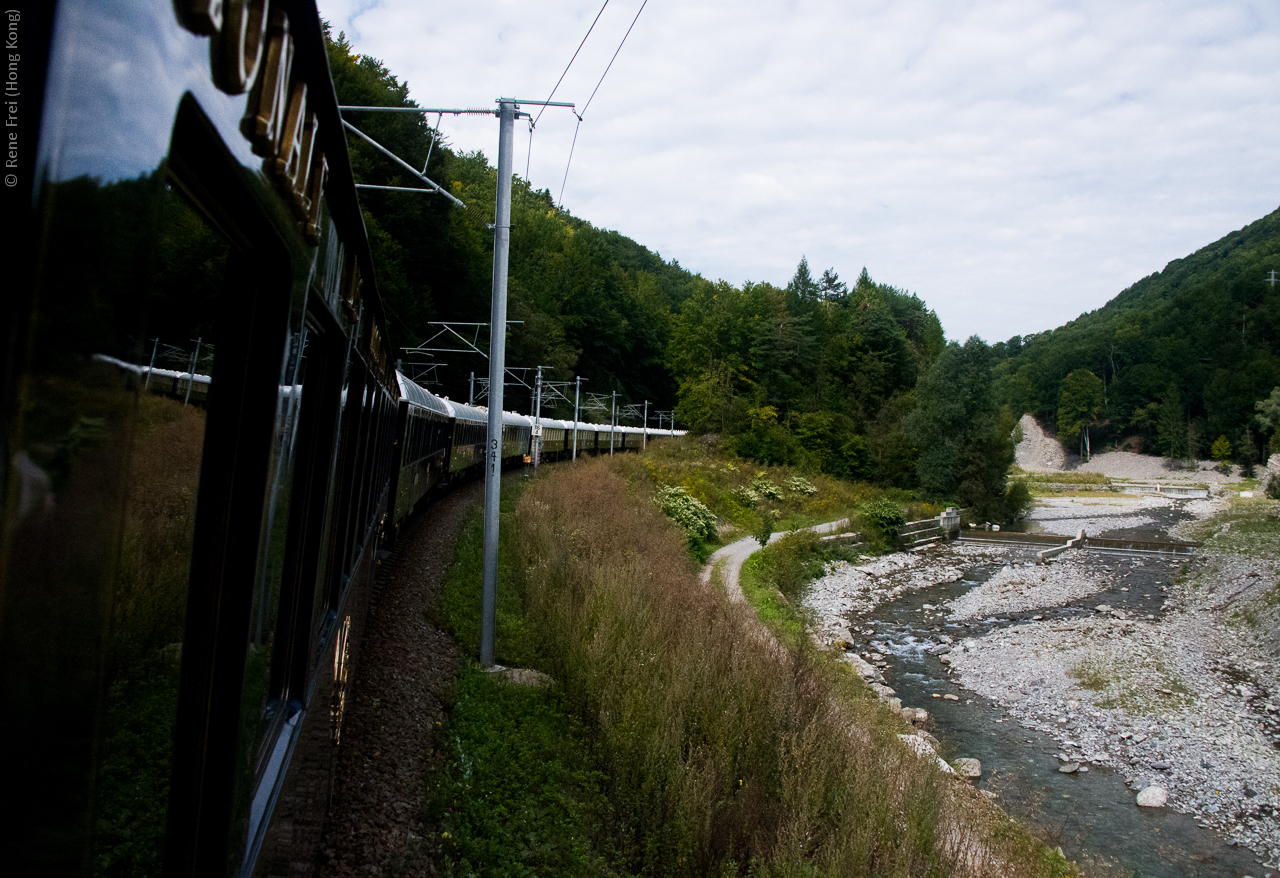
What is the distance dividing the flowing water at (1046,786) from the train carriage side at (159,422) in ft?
32.7

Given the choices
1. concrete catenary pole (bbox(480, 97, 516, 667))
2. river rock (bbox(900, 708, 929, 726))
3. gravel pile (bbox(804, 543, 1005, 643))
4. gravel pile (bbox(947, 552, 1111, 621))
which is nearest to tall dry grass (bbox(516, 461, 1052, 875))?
concrete catenary pole (bbox(480, 97, 516, 667))

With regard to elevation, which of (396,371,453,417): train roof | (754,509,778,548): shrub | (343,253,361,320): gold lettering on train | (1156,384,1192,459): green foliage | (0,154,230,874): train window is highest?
(1156,384,1192,459): green foliage

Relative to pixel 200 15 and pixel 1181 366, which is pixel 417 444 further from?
pixel 1181 366

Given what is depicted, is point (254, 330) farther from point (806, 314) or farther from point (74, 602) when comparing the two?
point (806, 314)

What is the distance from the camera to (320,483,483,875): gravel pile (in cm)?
462

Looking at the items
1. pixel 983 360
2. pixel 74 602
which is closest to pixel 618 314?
pixel 983 360

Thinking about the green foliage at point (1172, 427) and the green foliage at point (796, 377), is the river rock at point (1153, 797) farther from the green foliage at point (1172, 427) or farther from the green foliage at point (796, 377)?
Answer: the green foliage at point (1172, 427)

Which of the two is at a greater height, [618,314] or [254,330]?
[618,314]

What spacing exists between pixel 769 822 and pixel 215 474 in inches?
207

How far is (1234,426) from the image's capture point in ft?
277

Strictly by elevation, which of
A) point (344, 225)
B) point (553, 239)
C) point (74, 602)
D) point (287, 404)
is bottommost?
point (74, 602)

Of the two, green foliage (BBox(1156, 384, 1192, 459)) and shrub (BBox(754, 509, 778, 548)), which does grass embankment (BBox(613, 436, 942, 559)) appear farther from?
green foliage (BBox(1156, 384, 1192, 459))

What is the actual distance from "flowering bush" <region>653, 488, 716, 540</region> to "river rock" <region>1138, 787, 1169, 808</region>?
13140 mm

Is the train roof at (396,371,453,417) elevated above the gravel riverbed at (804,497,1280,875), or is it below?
above
